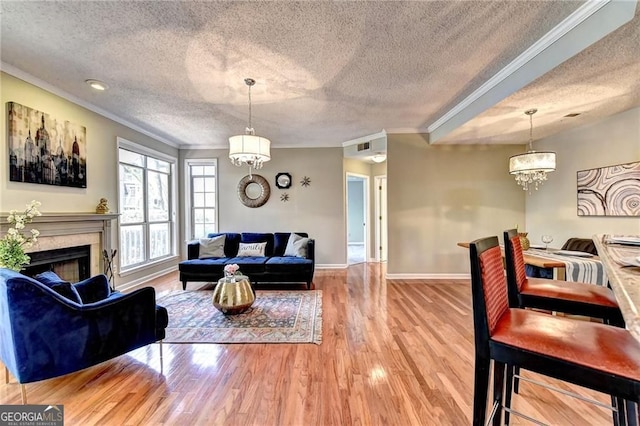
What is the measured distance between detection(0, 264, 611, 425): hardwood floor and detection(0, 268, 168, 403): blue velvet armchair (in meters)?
0.27

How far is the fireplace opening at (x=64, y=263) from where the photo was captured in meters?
2.96

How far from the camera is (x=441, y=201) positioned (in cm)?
482

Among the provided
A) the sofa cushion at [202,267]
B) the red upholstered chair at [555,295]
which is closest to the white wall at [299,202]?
the sofa cushion at [202,267]

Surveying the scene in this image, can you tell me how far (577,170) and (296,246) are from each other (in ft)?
13.6

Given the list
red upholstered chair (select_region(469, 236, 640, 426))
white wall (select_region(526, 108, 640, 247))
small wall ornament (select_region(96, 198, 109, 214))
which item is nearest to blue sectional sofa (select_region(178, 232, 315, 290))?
small wall ornament (select_region(96, 198, 109, 214))

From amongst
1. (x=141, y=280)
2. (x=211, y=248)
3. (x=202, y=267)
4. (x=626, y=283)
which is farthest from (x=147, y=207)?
(x=626, y=283)

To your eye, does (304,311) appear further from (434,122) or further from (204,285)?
(434,122)

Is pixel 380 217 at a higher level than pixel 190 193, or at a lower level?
lower

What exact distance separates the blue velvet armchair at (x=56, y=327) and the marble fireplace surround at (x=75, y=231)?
1341 mm

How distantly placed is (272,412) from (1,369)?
87.5 inches

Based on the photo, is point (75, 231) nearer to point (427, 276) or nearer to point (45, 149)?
point (45, 149)

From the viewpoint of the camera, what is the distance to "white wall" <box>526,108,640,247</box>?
3.14 meters

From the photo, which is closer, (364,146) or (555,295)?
(555,295)

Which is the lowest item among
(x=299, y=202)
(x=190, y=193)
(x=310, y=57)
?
(x=299, y=202)
